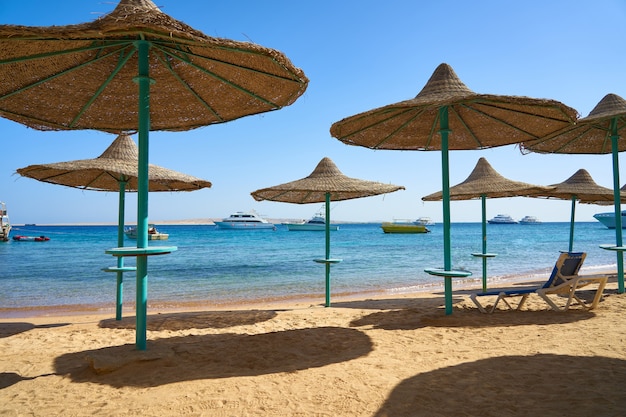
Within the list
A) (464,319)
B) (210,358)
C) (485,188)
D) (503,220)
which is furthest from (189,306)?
(503,220)

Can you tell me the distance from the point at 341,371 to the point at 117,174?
4.59 metres

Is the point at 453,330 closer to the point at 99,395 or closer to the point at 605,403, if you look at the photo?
the point at 605,403

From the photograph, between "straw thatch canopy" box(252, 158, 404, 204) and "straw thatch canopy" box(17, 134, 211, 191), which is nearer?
"straw thatch canopy" box(17, 134, 211, 191)

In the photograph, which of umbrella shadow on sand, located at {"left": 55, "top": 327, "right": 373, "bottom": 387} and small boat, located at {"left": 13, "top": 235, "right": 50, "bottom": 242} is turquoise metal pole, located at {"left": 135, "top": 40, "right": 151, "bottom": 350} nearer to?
umbrella shadow on sand, located at {"left": 55, "top": 327, "right": 373, "bottom": 387}

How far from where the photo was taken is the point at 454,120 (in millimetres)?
5297

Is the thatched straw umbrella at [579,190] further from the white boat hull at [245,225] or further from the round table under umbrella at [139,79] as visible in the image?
the white boat hull at [245,225]

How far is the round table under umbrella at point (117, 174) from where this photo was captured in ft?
16.1

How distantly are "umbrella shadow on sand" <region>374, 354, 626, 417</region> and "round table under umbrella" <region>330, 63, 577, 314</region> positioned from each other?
4.79 ft

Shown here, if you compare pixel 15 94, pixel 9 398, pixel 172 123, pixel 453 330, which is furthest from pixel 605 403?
pixel 15 94

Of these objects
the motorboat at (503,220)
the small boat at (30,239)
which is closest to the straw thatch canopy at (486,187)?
the small boat at (30,239)

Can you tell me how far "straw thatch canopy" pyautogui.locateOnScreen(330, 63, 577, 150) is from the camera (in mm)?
4039

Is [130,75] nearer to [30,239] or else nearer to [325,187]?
[325,187]

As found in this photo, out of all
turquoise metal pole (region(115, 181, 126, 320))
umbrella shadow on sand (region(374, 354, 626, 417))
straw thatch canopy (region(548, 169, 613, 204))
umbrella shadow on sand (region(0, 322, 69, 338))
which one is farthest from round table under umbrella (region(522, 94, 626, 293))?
umbrella shadow on sand (region(0, 322, 69, 338))

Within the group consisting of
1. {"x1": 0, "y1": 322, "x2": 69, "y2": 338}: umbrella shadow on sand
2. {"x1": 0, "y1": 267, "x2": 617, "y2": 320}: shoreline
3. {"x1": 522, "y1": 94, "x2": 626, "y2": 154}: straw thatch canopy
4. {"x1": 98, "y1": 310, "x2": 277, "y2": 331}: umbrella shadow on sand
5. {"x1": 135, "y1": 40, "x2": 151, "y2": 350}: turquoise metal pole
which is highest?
{"x1": 522, "y1": 94, "x2": 626, "y2": 154}: straw thatch canopy
